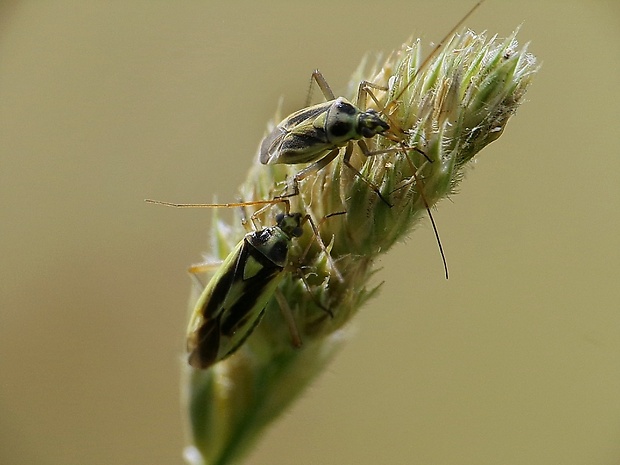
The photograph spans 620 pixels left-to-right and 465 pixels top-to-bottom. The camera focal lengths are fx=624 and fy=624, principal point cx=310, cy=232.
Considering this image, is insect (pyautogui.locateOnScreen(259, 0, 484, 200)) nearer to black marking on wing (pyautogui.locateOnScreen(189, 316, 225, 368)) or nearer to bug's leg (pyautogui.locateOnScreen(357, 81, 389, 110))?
bug's leg (pyautogui.locateOnScreen(357, 81, 389, 110))

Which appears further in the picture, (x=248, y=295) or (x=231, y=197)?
(x=231, y=197)

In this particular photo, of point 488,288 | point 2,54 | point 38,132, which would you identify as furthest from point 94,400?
point 488,288

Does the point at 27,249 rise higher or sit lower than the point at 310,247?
higher

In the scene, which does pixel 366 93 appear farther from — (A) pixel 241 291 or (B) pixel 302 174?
→ (A) pixel 241 291

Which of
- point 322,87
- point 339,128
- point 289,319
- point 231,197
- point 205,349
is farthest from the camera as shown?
point 231,197

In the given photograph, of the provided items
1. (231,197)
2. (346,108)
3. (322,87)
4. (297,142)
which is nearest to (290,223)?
(297,142)

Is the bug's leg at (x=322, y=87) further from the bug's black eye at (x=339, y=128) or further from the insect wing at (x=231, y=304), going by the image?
the insect wing at (x=231, y=304)

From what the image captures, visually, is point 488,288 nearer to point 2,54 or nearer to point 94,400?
point 94,400
